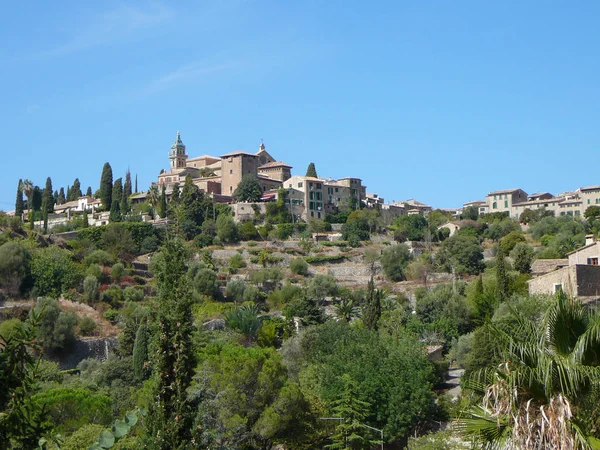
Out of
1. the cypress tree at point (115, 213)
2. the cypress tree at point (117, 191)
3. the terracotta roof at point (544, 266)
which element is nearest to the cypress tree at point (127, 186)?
the cypress tree at point (117, 191)

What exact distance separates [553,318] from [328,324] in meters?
39.0

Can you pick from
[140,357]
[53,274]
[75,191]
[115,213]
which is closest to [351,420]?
[140,357]

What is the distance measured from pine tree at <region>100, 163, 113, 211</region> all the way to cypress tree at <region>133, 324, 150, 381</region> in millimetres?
49225

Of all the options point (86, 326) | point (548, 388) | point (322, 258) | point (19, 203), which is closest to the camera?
point (548, 388)

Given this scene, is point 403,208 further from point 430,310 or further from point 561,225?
point 430,310

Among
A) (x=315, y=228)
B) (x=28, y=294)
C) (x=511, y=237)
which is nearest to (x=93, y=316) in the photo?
(x=28, y=294)

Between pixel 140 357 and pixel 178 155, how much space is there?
69.0 metres

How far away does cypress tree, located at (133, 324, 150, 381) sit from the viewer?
43656 millimetres

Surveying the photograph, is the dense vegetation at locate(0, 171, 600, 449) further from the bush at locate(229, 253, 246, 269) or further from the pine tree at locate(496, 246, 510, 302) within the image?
the bush at locate(229, 253, 246, 269)

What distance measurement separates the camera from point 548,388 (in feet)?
29.2

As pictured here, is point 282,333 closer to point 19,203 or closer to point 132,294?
point 132,294

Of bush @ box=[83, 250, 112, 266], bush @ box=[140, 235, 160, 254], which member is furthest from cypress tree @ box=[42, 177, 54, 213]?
bush @ box=[83, 250, 112, 266]

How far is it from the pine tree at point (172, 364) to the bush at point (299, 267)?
5113 centimetres

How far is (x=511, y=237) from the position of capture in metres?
80.6
